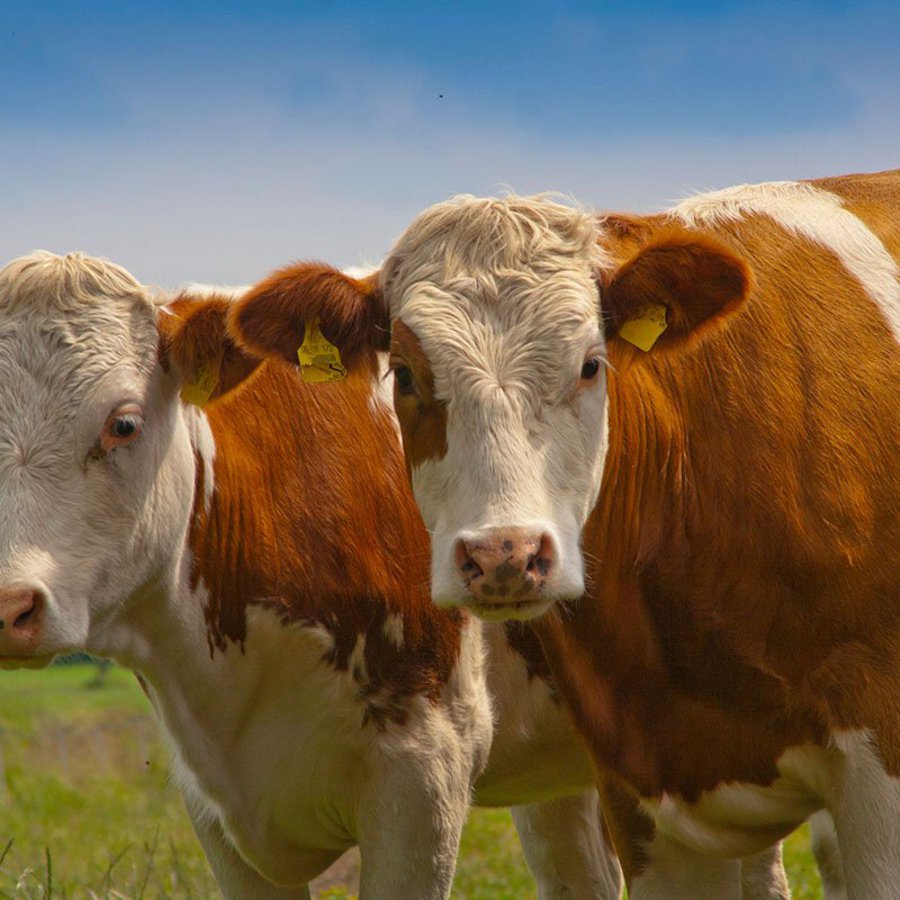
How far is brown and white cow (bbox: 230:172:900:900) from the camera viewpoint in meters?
4.50

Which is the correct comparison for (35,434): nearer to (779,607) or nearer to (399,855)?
(399,855)

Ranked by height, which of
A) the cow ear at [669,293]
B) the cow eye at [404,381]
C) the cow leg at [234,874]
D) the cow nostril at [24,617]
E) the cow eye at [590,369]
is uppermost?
the cow ear at [669,293]

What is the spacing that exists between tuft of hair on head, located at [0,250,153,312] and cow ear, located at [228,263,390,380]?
0.68 m

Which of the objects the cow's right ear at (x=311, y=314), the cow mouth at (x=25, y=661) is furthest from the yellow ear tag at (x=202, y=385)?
the cow mouth at (x=25, y=661)

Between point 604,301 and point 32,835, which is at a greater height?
point 604,301

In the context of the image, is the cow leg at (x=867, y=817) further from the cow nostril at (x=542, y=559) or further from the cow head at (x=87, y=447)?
the cow head at (x=87, y=447)

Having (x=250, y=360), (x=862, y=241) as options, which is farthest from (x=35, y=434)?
(x=862, y=241)

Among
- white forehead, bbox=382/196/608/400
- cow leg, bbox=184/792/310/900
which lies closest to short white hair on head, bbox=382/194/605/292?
white forehead, bbox=382/196/608/400

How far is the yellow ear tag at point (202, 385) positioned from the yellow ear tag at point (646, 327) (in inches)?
58.8

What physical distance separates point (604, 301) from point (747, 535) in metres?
0.86

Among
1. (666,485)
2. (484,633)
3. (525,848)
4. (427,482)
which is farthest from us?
(525,848)

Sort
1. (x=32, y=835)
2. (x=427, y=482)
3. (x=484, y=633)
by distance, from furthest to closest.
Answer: (x=32, y=835), (x=484, y=633), (x=427, y=482)

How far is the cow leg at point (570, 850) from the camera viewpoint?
758 centimetres

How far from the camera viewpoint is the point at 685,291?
479 cm
